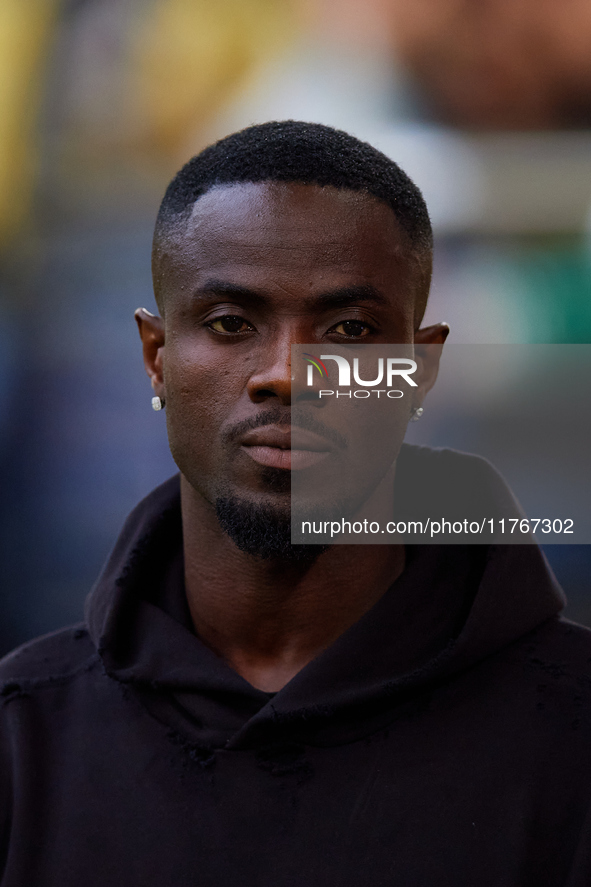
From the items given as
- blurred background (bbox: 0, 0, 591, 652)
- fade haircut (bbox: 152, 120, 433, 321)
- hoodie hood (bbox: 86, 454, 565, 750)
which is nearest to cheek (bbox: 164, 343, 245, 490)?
fade haircut (bbox: 152, 120, 433, 321)

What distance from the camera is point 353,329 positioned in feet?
5.56

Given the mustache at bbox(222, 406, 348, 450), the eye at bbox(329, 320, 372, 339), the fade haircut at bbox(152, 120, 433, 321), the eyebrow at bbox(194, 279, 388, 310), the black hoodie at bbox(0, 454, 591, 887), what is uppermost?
the fade haircut at bbox(152, 120, 433, 321)

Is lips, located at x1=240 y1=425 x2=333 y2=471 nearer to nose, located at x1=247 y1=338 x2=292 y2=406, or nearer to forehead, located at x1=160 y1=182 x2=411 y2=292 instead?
nose, located at x1=247 y1=338 x2=292 y2=406

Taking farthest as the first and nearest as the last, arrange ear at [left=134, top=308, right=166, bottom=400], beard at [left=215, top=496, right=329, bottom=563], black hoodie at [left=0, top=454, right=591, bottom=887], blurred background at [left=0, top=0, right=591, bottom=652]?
blurred background at [left=0, top=0, right=591, bottom=652]
ear at [left=134, top=308, right=166, bottom=400]
beard at [left=215, top=496, right=329, bottom=563]
black hoodie at [left=0, top=454, right=591, bottom=887]

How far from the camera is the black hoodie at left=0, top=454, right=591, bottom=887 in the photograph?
1.53 m

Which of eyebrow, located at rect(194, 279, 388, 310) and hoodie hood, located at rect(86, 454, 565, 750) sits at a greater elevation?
eyebrow, located at rect(194, 279, 388, 310)

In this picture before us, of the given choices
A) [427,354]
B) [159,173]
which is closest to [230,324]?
[427,354]

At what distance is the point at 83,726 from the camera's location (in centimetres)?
179

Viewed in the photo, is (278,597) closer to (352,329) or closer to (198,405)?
(198,405)

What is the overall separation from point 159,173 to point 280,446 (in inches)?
80.0

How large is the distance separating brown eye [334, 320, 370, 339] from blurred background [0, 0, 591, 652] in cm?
157

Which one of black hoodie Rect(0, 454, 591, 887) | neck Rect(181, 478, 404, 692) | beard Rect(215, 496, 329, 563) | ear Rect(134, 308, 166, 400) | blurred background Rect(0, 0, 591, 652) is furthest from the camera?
blurred background Rect(0, 0, 591, 652)

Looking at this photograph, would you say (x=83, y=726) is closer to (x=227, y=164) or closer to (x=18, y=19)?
(x=227, y=164)

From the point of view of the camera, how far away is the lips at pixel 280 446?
1.61 metres
